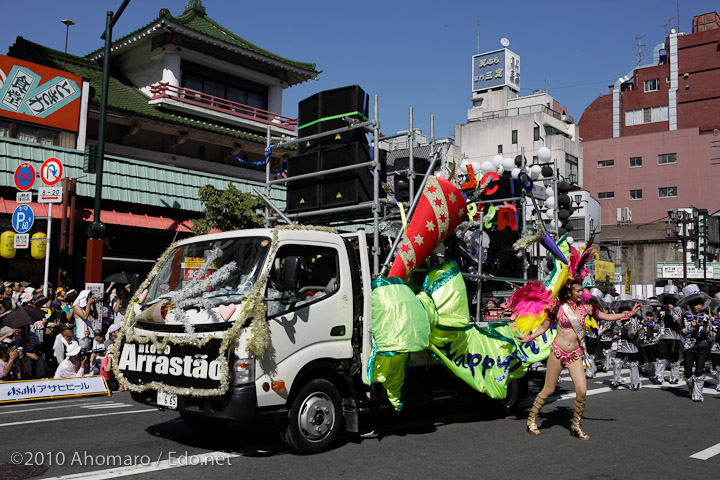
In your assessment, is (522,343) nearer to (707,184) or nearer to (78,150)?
(78,150)

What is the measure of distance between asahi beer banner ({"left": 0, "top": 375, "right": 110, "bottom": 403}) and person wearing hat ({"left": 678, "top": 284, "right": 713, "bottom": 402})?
1002cm

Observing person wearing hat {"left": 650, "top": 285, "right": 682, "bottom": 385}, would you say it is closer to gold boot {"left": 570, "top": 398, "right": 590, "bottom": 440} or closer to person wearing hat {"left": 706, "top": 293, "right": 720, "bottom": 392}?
person wearing hat {"left": 706, "top": 293, "right": 720, "bottom": 392}

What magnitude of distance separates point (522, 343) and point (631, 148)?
176 feet

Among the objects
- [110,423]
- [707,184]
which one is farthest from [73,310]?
[707,184]

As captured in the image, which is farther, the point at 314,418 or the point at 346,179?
the point at 346,179

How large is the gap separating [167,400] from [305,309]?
159 centimetres

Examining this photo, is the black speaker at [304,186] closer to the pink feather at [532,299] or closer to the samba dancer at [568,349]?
the pink feather at [532,299]

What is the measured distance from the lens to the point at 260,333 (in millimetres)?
5988

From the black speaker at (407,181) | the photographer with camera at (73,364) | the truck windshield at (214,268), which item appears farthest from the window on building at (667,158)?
the truck windshield at (214,268)

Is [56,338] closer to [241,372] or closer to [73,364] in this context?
[73,364]

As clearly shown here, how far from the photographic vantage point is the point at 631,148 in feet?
187

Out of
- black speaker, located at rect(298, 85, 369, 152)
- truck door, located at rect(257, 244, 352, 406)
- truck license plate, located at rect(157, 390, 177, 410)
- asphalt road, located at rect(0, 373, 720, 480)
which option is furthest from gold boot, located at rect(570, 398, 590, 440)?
truck license plate, located at rect(157, 390, 177, 410)

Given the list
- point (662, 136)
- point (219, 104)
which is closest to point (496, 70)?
point (662, 136)

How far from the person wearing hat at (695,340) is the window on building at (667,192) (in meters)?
47.9
